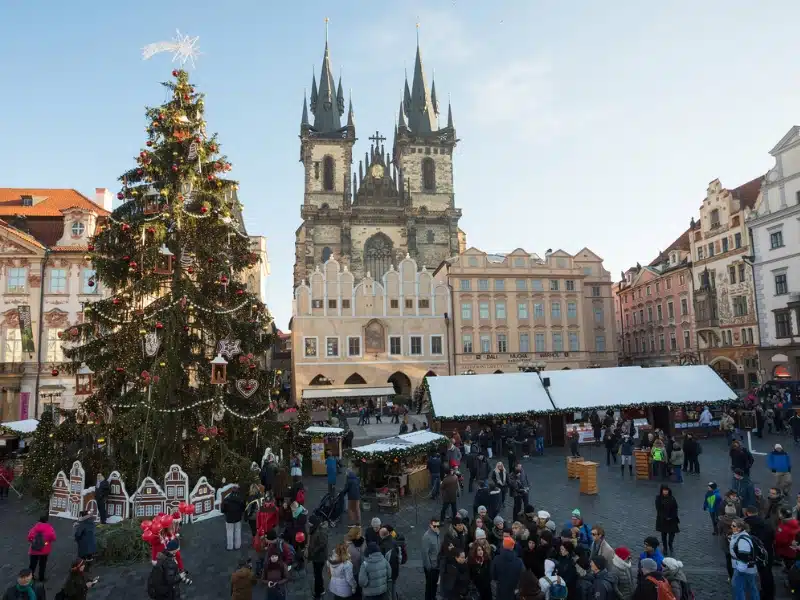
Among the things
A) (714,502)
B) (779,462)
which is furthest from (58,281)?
(779,462)

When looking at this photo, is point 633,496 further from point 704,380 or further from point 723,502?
point 704,380

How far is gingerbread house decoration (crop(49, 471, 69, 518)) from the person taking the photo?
1463 cm


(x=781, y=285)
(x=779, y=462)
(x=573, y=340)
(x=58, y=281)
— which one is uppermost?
(x=58, y=281)

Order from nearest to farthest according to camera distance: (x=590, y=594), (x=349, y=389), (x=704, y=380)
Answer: (x=590, y=594) < (x=704, y=380) < (x=349, y=389)

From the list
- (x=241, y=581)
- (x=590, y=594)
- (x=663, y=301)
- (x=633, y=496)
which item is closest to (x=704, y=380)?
(x=633, y=496)

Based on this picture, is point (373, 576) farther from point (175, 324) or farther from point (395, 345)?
point (395, 345)

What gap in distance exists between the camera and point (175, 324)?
14586mm

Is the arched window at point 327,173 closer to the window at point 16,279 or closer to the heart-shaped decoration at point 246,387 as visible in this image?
the window at point 16,279

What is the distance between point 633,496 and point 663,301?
4014cm

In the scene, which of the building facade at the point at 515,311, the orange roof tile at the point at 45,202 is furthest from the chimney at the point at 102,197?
the building facade at the point at 515,311

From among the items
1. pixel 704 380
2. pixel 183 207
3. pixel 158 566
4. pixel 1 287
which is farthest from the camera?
pixel 1 287

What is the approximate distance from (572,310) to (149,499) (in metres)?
39.5

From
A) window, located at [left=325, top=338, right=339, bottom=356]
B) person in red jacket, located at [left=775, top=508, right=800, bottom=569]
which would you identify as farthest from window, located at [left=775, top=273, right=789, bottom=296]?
person in red jacket, located at [left=775, top=508, right=800, bottom=569]

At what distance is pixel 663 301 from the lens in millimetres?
51156
